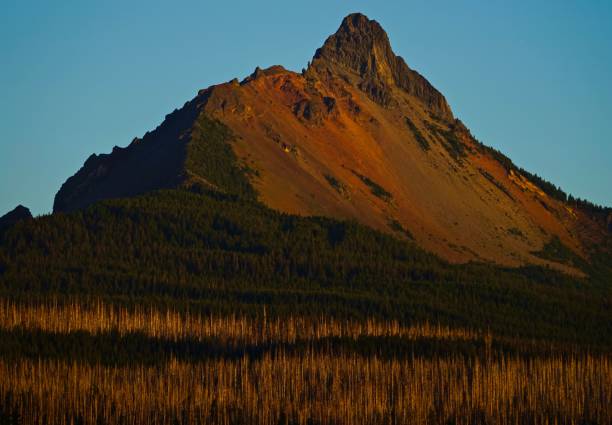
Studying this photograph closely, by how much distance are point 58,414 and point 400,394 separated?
42.0 m

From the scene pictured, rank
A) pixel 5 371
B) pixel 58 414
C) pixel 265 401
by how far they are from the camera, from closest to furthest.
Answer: pixel 58 414
pixel 265 401
pixel 5 371

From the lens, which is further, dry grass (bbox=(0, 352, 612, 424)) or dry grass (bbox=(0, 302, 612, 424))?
dry grass (bbox=(0, 352, 612, 424))

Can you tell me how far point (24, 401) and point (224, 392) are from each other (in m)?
23.3

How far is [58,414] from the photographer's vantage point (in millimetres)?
168125

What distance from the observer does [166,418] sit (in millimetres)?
171500

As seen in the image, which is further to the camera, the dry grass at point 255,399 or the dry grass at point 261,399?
the dry grass at point 261,399

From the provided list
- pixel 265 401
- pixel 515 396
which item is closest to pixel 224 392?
pixel 265 401

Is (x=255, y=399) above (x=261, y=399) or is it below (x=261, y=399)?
below

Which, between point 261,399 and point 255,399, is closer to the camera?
point 255,399

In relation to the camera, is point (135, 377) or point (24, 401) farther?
point (135, 377)

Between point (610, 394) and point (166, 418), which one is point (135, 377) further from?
point (610, 394)

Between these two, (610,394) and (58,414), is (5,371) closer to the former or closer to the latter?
(58,414)

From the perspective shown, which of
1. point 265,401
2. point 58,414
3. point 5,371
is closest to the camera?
point 58,414

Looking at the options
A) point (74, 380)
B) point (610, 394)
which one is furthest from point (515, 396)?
point (74, 380)
